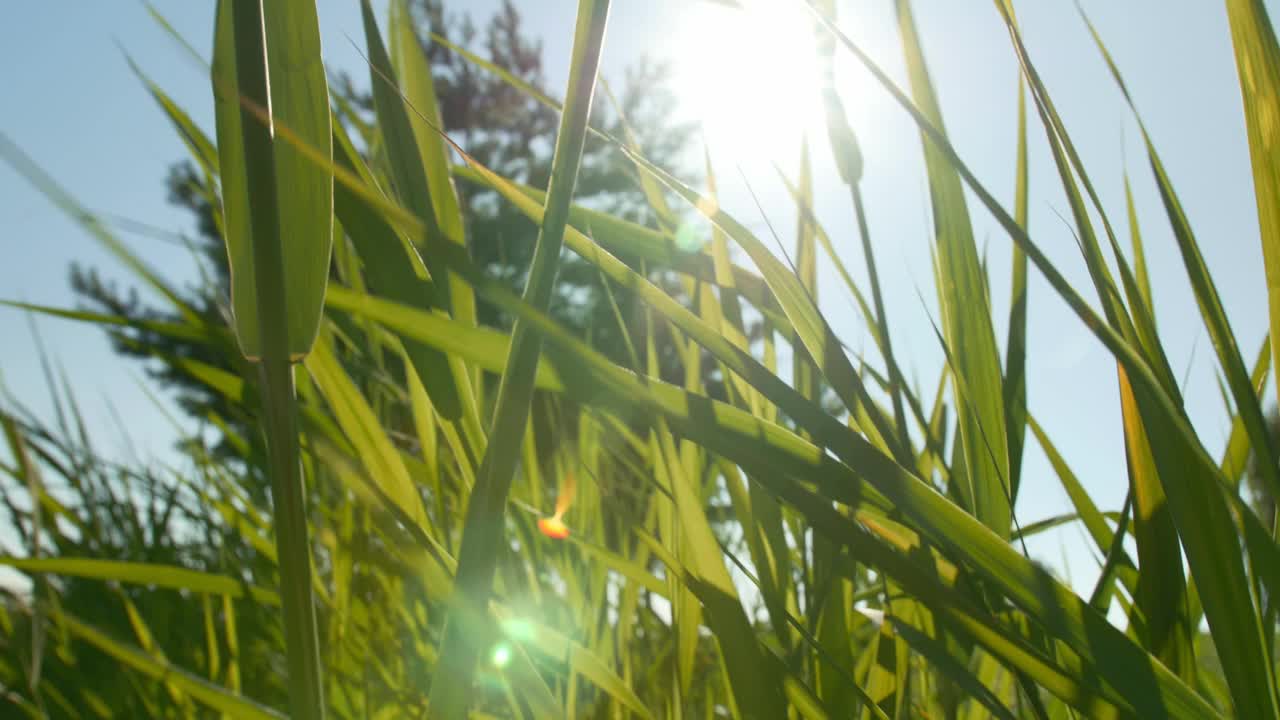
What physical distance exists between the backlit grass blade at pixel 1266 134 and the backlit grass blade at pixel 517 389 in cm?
17

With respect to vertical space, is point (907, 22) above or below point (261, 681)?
above

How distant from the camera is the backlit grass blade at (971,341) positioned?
0.86 feet

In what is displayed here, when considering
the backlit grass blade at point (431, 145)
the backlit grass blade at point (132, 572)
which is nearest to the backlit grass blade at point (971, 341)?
the backlit grass blade at point (431, 145)

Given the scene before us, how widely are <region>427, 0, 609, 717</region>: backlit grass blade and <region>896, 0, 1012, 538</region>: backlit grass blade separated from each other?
0.54ft

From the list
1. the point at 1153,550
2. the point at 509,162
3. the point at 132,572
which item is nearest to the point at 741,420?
the point at 1153,550

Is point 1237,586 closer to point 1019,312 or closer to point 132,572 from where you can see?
point 1019,312

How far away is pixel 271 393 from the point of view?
128 mm

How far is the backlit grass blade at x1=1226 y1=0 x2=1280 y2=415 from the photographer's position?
0.20 metres

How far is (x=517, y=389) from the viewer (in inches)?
5.2

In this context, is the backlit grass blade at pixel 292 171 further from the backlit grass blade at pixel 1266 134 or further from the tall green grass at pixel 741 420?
the backlit grass blade at pixel 1266 134

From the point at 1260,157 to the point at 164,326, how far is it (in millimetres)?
342

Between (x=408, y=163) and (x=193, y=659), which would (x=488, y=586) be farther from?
(x=193, y=659)

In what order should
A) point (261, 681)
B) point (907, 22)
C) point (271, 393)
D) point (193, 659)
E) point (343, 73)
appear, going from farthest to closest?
point (343, 73)
point (261, 681)
point (193, 659)
point (907, 22)
point (271, 393)

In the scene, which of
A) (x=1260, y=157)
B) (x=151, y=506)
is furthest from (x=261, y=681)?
(x=1260, y=157)
